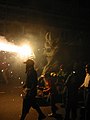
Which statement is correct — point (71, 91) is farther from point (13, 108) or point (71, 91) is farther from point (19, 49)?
point (19, 49)

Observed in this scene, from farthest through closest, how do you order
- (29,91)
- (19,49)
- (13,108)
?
(19,49) → (13,108) → (29,91)

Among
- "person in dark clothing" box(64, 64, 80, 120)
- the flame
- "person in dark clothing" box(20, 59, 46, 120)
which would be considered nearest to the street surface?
"person in dark clothing" box(64, 64, 80, 120)

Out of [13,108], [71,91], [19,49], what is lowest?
[13,108]

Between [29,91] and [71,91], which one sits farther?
[71,91]

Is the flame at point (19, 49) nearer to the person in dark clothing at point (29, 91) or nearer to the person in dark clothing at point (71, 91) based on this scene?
the person in dark clothing at point (29, 91)

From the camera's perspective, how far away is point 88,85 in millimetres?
9859

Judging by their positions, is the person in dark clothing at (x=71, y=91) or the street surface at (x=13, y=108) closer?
the person in dark clothing at (x=71, y=91)

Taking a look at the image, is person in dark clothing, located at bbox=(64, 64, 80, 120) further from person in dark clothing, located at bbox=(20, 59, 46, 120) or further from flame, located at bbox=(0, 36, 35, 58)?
flame, located at bbox=(0, 36, 35, 58)

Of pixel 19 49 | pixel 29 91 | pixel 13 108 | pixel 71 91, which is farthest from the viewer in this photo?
pixel 19 49

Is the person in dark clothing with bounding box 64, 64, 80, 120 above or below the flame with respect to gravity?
below

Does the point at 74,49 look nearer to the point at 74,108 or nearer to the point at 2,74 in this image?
the point at 2,74

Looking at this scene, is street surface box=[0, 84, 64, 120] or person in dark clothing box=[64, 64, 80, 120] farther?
street surface box=[0, 84, 64, 120]

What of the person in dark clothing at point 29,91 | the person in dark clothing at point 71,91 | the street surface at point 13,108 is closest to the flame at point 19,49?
the street surface at point 13,108

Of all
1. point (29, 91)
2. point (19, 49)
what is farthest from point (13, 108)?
point (19, 49)
